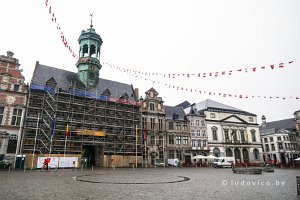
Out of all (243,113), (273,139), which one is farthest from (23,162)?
(273,139)

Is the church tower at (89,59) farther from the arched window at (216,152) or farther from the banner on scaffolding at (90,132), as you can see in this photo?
the arched window at (216,152)

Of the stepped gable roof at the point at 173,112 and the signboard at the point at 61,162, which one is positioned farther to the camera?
the stepped gable roof at the point at 173,112

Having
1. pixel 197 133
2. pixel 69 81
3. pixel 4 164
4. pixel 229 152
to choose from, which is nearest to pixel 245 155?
pixel 229 152

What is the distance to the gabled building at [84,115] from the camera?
3141cm

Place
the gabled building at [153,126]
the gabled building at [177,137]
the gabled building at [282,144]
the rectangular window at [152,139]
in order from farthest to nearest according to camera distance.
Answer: the gabled building at [282,144]
the gabled building at [177,137]
the rectangular window at [152,139]
the gabled building at [153,126]

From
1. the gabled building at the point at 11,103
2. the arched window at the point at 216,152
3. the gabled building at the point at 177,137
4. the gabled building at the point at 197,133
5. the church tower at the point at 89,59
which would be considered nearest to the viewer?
the gabled building at the point at 11,103

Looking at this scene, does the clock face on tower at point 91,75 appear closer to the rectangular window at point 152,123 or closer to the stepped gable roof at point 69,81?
the stepped gable roof at point 69,81

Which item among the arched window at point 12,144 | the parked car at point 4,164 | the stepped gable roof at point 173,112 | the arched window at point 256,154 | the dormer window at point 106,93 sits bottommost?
the parked car at point 4,164

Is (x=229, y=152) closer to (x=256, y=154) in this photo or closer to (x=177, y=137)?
(x=256, y=154)

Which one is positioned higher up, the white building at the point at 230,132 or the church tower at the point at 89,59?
the church tower at the point at 89,59

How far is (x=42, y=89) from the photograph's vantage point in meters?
32.7

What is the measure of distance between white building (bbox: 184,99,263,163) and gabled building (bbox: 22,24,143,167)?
1973 centimetres

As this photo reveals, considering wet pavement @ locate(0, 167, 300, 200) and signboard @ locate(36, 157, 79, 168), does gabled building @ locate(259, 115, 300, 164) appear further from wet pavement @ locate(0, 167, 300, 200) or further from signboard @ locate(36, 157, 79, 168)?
wet pavement @ locate(0, 167, 300, 200)

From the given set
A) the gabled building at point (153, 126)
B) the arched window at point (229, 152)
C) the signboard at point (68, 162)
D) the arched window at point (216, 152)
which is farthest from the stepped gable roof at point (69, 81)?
the arched window at point (229, 152)
